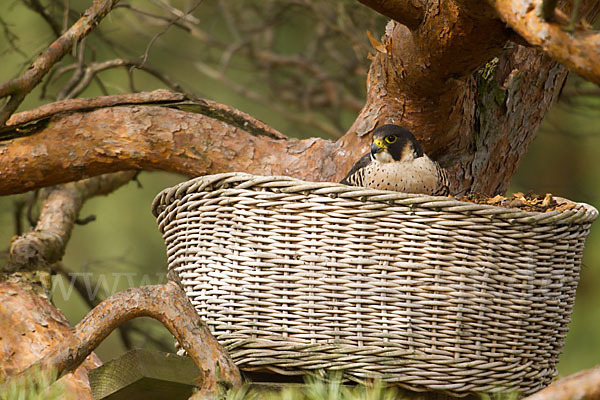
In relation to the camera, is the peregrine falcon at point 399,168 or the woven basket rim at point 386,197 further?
the peregrine falcon at point 399,168

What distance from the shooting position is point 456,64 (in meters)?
2.05

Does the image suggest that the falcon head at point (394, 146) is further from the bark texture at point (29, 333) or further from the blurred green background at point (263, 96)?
the blurred green background at point (263, 96)

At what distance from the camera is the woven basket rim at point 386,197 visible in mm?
1690

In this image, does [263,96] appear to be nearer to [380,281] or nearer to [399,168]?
[399,168]

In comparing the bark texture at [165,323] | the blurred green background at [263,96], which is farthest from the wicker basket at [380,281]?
the blurred green background at [263,96]

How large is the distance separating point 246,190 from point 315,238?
211 millimetres

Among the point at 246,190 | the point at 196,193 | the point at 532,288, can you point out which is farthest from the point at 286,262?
the point at 532,288

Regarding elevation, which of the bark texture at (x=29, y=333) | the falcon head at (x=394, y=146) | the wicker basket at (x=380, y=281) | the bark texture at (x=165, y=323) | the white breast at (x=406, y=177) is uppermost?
the falcon head at (x=394, y=146)

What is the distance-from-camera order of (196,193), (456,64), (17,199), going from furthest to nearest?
(17,199) < (456,64) < (196,193)

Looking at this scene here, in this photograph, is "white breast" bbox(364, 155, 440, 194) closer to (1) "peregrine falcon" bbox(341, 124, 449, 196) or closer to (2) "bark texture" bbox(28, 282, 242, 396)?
(1) "peregrine falcon" bbox(341, 124, 449, 196)

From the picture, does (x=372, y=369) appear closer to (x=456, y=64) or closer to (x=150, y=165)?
(x=456, y=64)

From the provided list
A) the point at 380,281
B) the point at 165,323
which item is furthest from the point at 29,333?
the point at 380,281

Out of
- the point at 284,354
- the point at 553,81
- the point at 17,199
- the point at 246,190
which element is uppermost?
the point at 553,81

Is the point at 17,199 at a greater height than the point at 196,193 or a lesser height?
lesser
